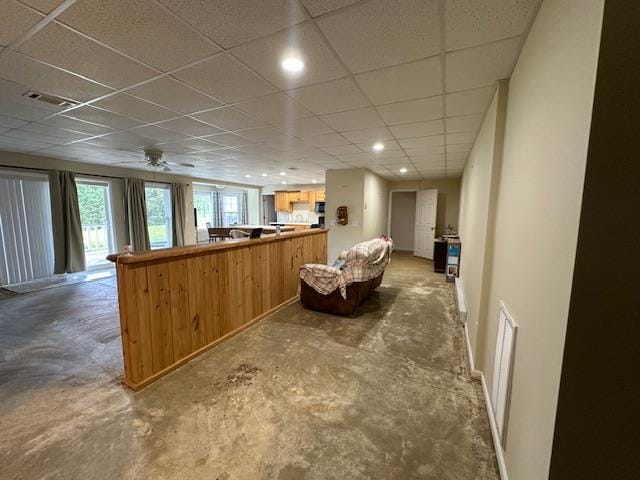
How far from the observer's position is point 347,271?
3.44 m

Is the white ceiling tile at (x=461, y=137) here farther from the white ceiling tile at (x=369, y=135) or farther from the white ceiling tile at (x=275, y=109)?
the white ceiling tile at (x=275, y=109)

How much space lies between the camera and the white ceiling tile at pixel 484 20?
1.25 m

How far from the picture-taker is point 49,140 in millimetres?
3775

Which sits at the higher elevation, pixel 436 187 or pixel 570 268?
pixel 436 187

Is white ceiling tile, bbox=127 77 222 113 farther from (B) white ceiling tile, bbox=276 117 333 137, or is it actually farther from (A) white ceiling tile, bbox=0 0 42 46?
Answer: (B) white ceiling tile, bbox=276 117 333 137

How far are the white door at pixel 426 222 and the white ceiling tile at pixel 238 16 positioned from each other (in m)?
6.81

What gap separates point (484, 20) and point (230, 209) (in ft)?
32.5

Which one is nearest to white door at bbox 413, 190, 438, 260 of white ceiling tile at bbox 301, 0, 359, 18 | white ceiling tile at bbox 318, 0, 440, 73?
white ceiling tile at bbox 318, 0, 440, 73

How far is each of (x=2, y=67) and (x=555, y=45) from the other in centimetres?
334

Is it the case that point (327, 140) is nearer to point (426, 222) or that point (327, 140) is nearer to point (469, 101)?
point (469, 101)

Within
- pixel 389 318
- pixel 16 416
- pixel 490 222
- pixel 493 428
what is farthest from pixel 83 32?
pixel 389 318

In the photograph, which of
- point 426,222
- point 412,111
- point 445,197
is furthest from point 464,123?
point 445,197

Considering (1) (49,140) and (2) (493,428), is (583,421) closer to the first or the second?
(2) (493,428)

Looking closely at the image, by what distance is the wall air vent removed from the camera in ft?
7.45
